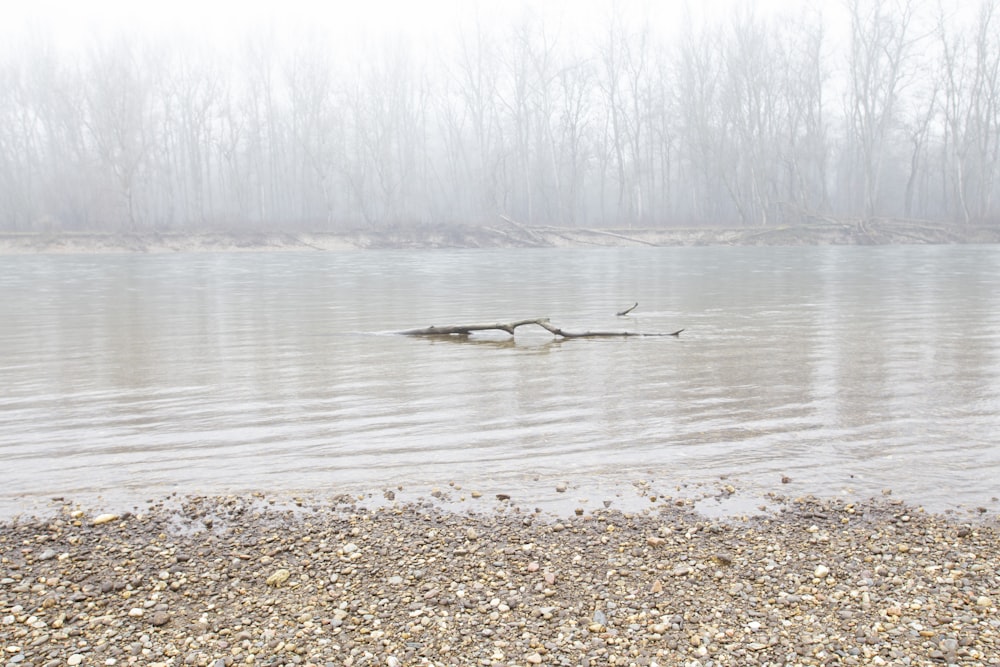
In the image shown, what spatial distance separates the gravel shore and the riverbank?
52081 millimetres

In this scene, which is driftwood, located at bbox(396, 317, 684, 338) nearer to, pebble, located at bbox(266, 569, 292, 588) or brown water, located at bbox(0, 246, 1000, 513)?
brown water, located at bbox(0, 246, 1000, 513)

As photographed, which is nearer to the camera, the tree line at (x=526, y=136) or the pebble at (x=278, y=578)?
the pebble at (x=278, y=578)

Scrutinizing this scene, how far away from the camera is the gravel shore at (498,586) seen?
137 inches

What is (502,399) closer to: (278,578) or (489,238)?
(278,578)

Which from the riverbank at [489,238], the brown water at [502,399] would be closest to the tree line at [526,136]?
the riverbank at [489,238]


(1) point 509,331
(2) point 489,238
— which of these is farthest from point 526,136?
(1) point 509,331

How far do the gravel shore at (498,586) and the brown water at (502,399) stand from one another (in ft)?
2.34

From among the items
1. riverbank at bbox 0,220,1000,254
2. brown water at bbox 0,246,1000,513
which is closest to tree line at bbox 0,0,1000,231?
riverbank at bbox 0,220,1000,254

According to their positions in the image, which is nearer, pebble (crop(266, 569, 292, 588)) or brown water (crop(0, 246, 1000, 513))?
pebble (crop(266, 569, 292, 588))

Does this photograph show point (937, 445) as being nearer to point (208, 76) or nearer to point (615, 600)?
point (615, 600)

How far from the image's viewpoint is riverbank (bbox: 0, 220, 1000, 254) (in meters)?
53.9

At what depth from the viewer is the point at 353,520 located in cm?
492

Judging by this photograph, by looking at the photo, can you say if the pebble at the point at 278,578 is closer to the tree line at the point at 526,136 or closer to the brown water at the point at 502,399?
the brown water at the point at 502,399

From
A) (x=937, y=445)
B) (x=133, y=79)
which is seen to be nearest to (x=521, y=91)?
(x=133, y=79)
